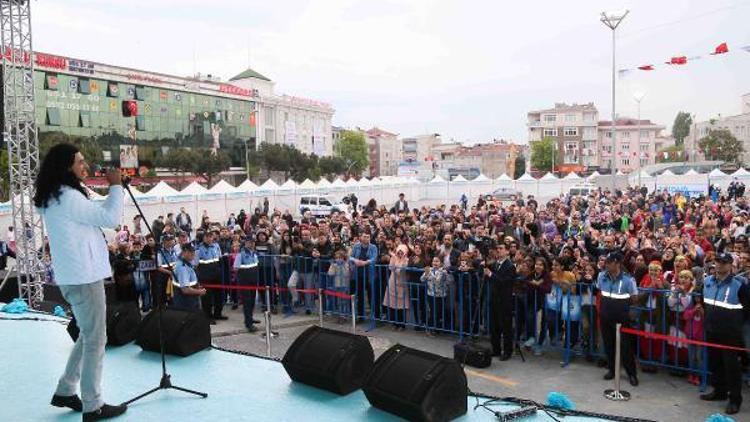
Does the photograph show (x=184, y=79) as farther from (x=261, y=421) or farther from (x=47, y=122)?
(x=261, y=421)

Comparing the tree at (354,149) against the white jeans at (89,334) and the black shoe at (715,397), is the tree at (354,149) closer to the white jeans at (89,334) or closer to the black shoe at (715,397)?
the black shoe at (715,397)

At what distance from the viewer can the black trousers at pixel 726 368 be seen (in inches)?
257

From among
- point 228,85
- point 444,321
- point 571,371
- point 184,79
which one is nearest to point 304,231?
point 444,321

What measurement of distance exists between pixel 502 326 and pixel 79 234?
637cm

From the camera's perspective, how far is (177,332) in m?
5.61

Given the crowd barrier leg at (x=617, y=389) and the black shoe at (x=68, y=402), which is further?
the crowd barrier leg at (x=617, y=389)

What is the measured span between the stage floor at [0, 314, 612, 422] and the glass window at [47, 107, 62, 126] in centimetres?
6736

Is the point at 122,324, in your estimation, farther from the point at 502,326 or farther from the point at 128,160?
the point at 502,326

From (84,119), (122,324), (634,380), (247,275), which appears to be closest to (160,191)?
(247,275)

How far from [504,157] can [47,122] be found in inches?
3899

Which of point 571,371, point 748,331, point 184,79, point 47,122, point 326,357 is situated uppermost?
point 184,79

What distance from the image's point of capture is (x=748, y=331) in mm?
7258

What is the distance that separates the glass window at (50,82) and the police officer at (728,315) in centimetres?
7046

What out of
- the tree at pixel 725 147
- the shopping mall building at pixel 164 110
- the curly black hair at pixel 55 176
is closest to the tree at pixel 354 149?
the shopping mall building at pixel 164 110
